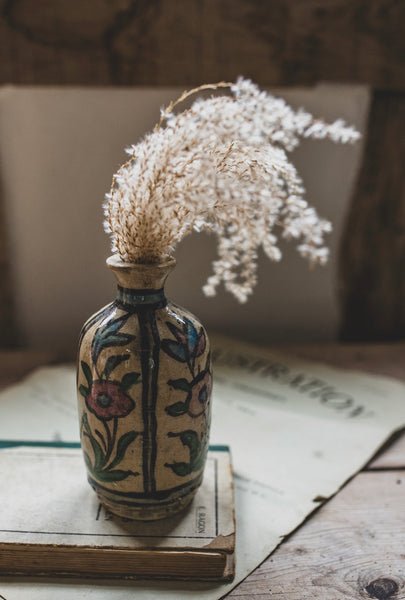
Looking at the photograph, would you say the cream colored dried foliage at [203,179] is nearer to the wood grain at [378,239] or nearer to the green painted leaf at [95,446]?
the green painted leaf at [95,446]

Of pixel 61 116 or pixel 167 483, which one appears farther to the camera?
pixel 61 116

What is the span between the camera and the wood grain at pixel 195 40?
900mm

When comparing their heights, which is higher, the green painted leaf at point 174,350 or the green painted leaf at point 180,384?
the green painted leaf at point 174,350

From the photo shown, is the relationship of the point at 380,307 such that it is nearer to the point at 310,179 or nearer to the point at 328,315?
the point at 328,315

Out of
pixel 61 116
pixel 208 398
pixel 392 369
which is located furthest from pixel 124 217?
pixel 392 369

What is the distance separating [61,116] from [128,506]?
0.69 metres

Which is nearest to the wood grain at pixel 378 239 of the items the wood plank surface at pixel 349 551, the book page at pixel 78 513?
the wood plank surface at pixel 349 551

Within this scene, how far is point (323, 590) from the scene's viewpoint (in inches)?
21.7

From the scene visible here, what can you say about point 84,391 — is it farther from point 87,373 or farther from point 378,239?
point 378,239

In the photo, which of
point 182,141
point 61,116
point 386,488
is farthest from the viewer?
point 61,116

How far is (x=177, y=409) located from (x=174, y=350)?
0.06 meters

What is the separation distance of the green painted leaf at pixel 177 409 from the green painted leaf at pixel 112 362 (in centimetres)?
A: 7

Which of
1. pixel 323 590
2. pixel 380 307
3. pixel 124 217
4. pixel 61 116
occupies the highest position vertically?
pixel 61 116

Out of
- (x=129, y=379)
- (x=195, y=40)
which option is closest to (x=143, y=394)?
(x=129, y=379)
